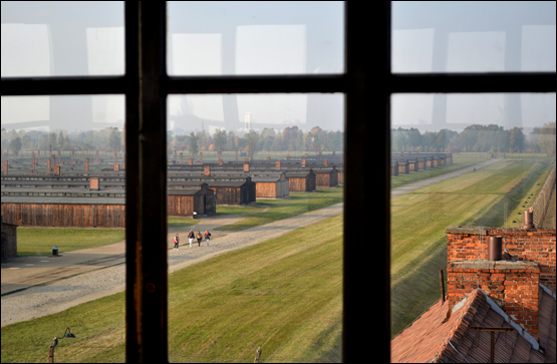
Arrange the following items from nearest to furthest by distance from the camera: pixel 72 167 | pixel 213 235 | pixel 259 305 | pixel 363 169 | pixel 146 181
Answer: pixel 363 169
pixel 146 181
pixel 72 167
pixel 213 235
pixel 259 305

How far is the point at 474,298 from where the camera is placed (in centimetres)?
773

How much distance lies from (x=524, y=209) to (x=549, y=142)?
0.50m

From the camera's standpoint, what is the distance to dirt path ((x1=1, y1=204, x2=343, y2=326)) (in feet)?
8.57

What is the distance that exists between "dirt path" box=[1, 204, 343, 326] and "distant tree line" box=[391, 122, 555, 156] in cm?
49

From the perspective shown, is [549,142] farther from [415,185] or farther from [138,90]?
[138,90]

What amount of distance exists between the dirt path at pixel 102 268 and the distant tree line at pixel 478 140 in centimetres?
49

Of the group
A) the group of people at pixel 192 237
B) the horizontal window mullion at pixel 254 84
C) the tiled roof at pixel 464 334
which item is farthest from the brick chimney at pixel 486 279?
the horizontal window mullion at pixel 254 84

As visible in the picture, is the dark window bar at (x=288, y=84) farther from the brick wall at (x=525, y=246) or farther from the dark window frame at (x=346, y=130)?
the brick wall at (x=525, y=246)

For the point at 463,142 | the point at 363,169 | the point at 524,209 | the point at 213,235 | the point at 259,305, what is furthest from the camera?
the point at 259,305

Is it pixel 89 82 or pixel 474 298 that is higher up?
pixel 89 82

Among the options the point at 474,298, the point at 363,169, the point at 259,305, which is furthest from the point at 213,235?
the point at 259,305

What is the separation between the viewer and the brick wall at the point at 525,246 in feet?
7.91

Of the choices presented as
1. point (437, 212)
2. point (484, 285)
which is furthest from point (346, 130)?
point (484, 285)

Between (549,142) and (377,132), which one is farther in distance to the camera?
(549,142)
